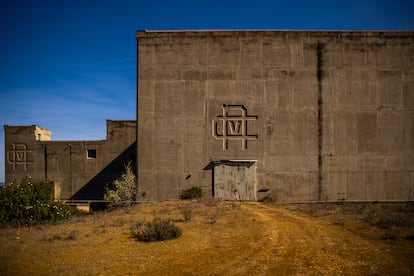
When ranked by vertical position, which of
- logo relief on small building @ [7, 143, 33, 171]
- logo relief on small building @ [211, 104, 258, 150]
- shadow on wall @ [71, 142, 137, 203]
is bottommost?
shadow on wall @ [71, 142, 137, 203]

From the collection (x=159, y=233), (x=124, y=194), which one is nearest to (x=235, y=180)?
(x=124, y=194)

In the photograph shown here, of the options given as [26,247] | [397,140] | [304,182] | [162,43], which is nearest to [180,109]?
[162,43]

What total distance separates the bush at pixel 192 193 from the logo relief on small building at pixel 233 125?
361 centimetres

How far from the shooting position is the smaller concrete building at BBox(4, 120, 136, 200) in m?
31.6

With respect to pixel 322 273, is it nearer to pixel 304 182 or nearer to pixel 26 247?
pixel 26 247

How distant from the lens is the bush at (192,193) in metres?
21.6

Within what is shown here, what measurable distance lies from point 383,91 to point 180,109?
14.9 m

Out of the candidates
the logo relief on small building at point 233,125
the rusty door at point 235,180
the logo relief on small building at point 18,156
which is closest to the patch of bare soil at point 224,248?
the rusty door at point 235,180

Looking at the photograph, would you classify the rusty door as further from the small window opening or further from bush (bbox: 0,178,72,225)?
the small window opening

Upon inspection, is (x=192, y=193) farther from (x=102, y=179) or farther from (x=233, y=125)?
(x=102, y=179)

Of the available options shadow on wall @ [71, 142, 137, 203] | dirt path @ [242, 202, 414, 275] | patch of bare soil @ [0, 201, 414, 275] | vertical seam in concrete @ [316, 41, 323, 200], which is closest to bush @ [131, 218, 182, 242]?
patch of bare soil @ [0, 201, 414, 275]

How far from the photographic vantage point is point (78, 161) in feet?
104

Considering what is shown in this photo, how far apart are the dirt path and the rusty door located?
897 cm

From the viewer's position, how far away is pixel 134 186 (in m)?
22.2
